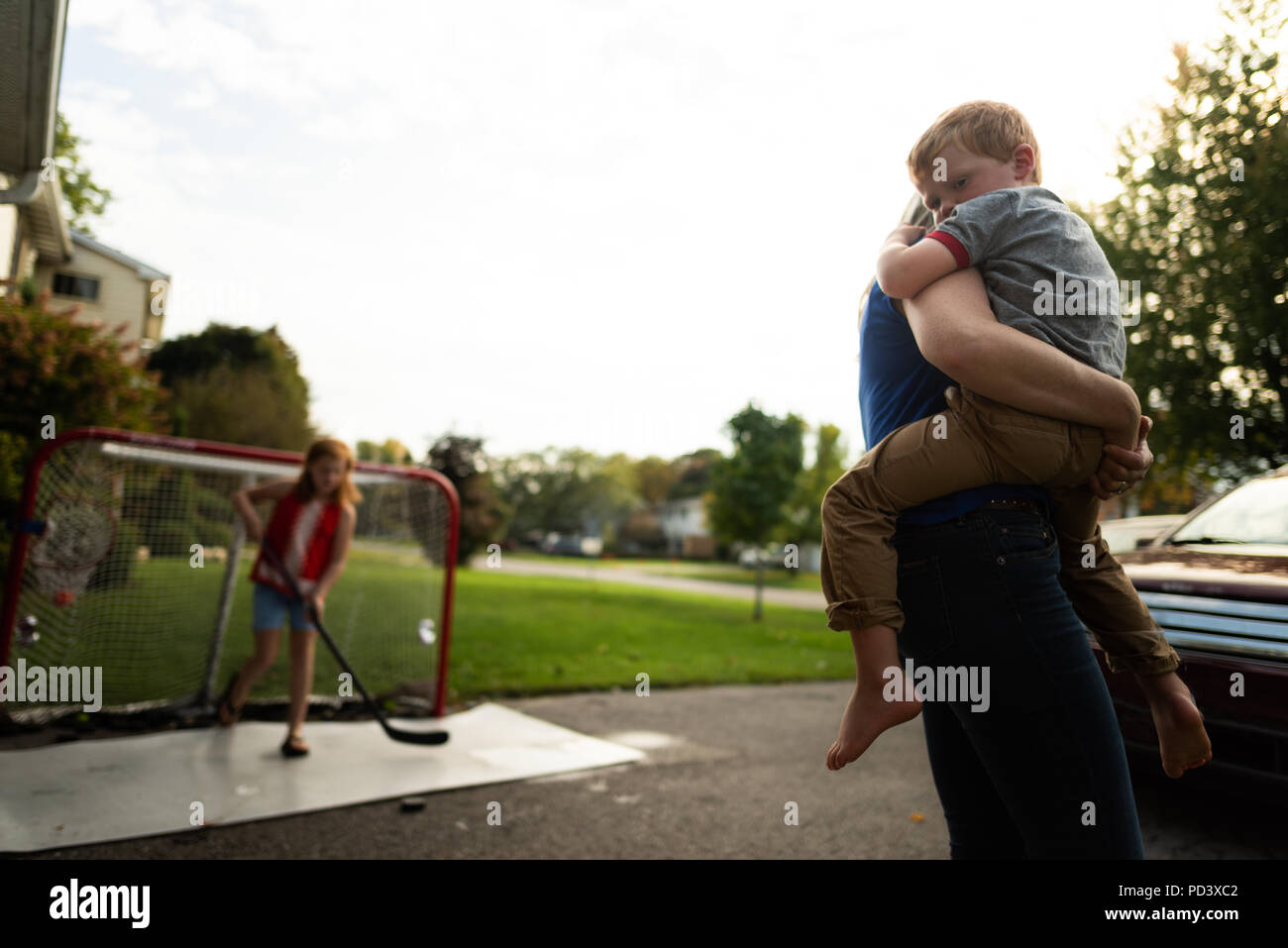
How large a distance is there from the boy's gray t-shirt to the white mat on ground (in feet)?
12.7

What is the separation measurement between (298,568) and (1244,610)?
4810 millimetres

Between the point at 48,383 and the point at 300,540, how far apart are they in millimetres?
5039

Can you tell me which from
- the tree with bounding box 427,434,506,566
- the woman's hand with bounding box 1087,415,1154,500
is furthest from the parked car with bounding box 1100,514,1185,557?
the tree with bounding box 427,434,506,566

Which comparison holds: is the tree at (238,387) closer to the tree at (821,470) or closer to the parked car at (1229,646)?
the tree at (821,470)

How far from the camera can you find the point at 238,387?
30281 mm

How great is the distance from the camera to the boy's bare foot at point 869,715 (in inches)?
55.0

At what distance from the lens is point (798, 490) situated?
Answer: 19266mm

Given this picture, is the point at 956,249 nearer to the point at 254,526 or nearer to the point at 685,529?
the point at 254,526

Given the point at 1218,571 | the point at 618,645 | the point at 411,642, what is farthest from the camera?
the point at 618,645

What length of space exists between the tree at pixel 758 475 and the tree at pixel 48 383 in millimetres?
11848

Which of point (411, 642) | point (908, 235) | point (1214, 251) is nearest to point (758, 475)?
point (1214, 251)

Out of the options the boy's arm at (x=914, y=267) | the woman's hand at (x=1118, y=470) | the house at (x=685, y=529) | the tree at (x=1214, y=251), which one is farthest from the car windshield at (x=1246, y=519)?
the house at (x=685, y=529)

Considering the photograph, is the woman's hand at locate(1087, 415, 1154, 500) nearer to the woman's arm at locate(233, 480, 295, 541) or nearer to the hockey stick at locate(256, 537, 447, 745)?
the hockey stick at locate(256, 537, 447, 745)
